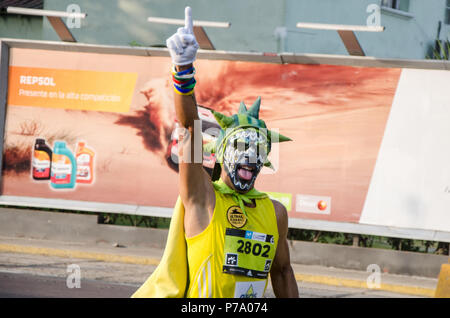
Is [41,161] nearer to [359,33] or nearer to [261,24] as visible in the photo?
[261,24]

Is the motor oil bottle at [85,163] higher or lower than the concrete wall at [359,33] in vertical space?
lower

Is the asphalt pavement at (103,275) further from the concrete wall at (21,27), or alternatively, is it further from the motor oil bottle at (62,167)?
the concrete wall at (21,27)

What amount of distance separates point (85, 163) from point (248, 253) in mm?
10945

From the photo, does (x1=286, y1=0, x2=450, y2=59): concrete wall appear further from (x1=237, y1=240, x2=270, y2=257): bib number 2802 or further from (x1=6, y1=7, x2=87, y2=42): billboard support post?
(x1=237, y1=240, x2=270, y2=257): bib number 2802

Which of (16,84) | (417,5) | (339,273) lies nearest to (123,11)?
(16,84)

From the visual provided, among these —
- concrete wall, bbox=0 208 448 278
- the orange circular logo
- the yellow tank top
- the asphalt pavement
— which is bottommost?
the asphalt pavement

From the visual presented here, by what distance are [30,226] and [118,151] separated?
2294 millimetres

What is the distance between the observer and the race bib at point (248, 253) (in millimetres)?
3701

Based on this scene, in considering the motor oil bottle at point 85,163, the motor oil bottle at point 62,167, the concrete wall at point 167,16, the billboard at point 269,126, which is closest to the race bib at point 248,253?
the billboard at point 269,126

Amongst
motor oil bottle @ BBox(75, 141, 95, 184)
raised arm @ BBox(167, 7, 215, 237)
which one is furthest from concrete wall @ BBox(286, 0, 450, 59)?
raised arm @ BBox(167, 7, 215, 237)

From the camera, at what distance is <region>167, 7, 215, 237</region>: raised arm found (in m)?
3.17

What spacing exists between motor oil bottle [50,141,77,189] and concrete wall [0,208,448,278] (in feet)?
2.09
